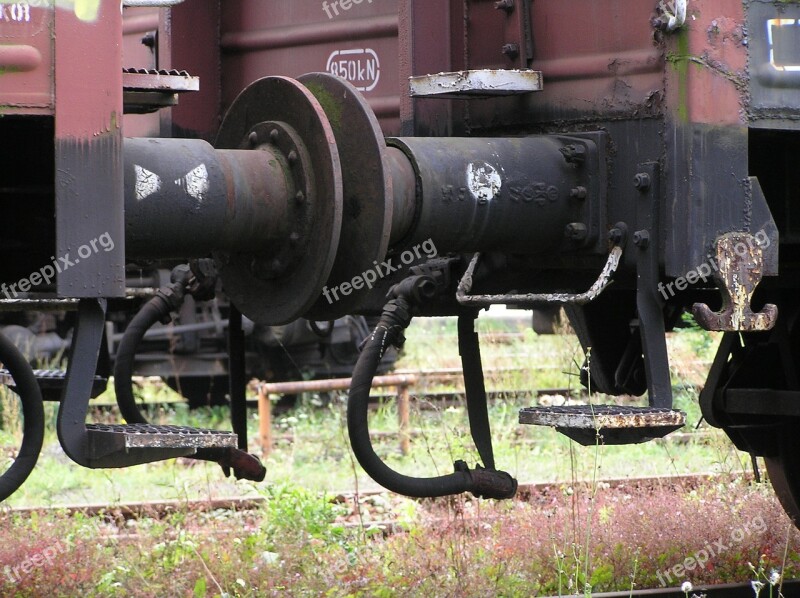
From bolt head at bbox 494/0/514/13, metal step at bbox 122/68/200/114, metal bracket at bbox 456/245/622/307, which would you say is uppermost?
bolt head at bbox 494/0/514/13

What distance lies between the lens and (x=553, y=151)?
132 inches

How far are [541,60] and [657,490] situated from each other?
3433 millimetres

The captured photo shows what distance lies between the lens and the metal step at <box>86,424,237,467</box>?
269 cm

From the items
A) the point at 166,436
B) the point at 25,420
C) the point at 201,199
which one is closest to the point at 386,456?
the point at 25,420

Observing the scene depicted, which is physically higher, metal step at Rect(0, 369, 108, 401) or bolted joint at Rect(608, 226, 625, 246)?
bolted joint at Rect(608, 226, 625, 246)

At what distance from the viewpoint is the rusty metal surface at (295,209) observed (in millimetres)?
2996

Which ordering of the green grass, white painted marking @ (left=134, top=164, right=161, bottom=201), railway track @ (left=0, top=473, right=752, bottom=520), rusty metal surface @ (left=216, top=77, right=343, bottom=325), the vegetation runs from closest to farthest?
white painted marking @ (left=134, top=164, right=161, bottom=201)
rusty metal surface @ (left=216, top=77, right=343, bottom=325)
the vegetation
railway track @ (left=0, top=473, right=752, bottom=520)
the green grass

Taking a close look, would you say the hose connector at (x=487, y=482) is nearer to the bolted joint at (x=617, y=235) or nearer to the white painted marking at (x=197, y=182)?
the bolted joint at (x=617, y=235)

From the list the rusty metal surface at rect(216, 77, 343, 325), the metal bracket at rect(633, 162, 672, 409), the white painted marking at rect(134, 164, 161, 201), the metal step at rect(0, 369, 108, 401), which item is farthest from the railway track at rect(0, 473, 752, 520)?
the white painted marking at rect(134, 164, 161, 201)

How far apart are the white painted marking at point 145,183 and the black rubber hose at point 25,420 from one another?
942 mm

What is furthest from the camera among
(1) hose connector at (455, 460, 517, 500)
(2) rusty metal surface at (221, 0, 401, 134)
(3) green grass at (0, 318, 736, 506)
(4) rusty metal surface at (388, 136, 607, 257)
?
(3) green grass at (0, 318, 736, 506)

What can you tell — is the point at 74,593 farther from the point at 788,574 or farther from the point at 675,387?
the point at 675,387

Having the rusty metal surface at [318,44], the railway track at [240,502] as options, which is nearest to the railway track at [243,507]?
the railway track at [240,502]

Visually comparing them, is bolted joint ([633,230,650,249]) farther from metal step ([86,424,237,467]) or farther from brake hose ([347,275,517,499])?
metal step ([86,424,237,467])
